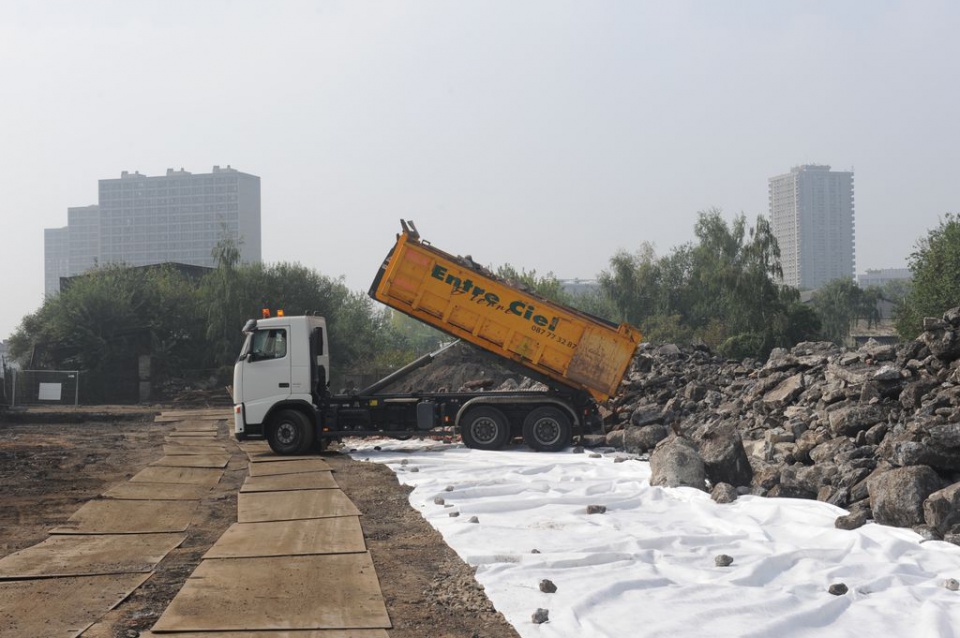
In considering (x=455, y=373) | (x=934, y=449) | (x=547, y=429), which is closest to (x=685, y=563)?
(x=934, y=449)

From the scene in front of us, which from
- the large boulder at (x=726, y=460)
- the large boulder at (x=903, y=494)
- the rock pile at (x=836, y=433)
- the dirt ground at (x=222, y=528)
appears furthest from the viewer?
the large boulder at (x=726, y=460)

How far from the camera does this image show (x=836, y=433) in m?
11.0

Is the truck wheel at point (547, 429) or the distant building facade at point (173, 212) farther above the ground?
the distant building facade at point (173, 212)

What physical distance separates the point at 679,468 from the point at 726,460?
0.58 meters

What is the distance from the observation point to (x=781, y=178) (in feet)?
607

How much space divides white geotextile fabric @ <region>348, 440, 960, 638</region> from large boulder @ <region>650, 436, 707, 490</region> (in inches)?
8.8

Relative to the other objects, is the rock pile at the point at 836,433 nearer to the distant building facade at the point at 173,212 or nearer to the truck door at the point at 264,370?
the truck door at the point at 264,370

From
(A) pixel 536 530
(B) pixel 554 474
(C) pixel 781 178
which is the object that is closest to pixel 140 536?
(A) pixel 536 530

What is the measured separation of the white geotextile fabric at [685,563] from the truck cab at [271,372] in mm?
5480

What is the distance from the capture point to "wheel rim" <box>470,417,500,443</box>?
53.3ft

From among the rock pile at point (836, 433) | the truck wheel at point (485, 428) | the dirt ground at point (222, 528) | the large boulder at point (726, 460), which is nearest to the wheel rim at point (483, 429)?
the truck wheel at point (485, 428)

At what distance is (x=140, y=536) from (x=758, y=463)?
7393 millimetres

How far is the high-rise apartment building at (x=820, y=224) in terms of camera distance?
179125mm

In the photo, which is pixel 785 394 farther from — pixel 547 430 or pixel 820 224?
pixel 820 224
